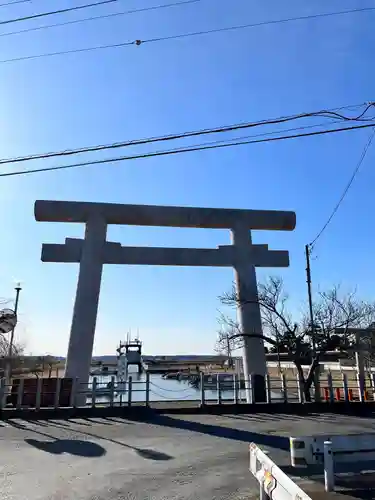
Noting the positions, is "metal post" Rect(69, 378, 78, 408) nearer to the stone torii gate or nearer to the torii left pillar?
the torii left pillar

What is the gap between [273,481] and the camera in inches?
174

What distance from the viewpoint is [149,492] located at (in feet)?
18.3

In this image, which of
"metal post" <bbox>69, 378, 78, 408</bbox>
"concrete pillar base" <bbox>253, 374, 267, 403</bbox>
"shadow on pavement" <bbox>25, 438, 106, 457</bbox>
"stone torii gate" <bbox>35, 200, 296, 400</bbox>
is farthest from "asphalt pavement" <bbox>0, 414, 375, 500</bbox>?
"stone torii gate" <bbox>35, 200, 296, 400</bbox>

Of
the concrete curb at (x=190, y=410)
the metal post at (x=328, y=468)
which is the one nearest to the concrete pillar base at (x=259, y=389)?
the concrete curb at (x=190, y=410)

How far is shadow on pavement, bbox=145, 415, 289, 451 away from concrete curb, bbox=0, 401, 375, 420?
79 centimetres

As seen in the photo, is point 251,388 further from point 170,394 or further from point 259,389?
point 170,394

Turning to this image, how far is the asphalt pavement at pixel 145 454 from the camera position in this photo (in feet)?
18.6

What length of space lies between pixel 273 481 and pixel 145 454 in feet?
13.0

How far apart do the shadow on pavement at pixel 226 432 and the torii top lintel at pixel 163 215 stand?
709cm

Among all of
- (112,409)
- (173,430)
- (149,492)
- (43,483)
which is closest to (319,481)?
(149,492)

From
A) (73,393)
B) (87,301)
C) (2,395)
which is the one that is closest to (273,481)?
(73,393)

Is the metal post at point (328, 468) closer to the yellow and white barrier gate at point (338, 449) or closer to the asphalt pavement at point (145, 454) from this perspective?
the yellow and white barrier gate at point (338, 449)

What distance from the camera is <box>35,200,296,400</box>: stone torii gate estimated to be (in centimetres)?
1439

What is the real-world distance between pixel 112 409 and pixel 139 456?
5.09 m
